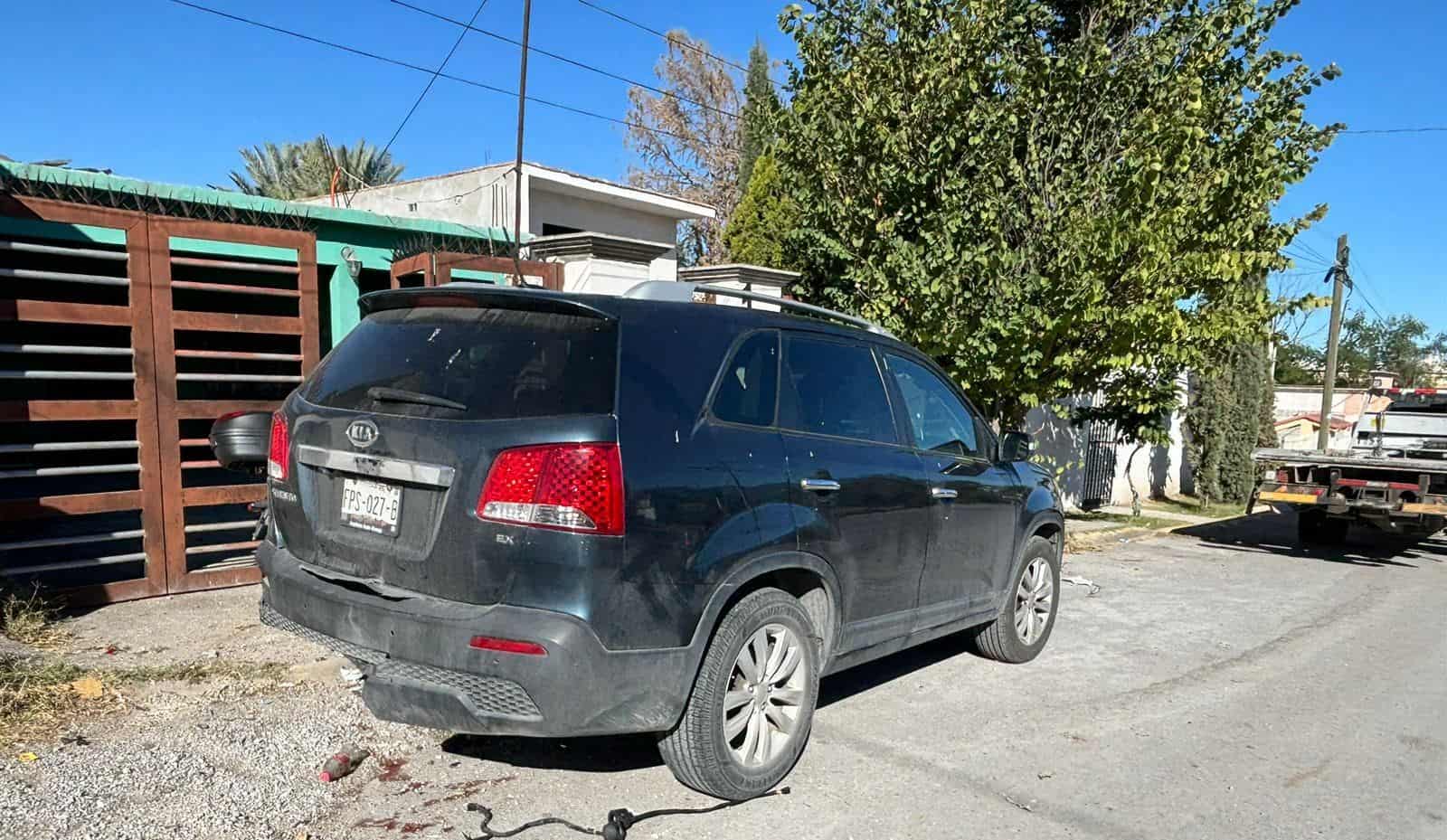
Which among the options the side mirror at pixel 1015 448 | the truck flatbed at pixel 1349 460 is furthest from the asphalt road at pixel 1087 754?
the truck flatbed at pixel 1349 460

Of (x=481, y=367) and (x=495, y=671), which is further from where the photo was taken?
(x=481, y=367)

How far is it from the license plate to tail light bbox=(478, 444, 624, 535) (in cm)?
Answer: 41

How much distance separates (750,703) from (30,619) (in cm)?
425

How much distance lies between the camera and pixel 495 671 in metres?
3.06

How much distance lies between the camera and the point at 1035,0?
969 cm

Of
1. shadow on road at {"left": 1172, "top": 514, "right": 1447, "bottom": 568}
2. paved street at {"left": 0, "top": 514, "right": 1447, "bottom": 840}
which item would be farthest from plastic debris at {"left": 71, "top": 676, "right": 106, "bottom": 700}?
shadow on road at {"left": 1172, "top": 514, "right": 1447, "bottom": 568}

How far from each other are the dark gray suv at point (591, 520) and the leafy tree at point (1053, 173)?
4.82m

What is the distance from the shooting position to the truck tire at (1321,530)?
1205 cm

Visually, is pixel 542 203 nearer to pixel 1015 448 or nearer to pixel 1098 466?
pixel 1015 448

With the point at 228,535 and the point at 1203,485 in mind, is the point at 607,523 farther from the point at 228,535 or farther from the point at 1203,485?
the point at 1203,485

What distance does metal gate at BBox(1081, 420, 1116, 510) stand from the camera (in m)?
15.9

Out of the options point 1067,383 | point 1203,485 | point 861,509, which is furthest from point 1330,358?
point 861,509

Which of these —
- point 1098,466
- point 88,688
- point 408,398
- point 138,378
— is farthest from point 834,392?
point 1098,466

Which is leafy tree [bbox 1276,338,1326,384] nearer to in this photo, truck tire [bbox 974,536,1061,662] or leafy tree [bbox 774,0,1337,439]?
leafy tree [bbox 774,0,1337,439]
